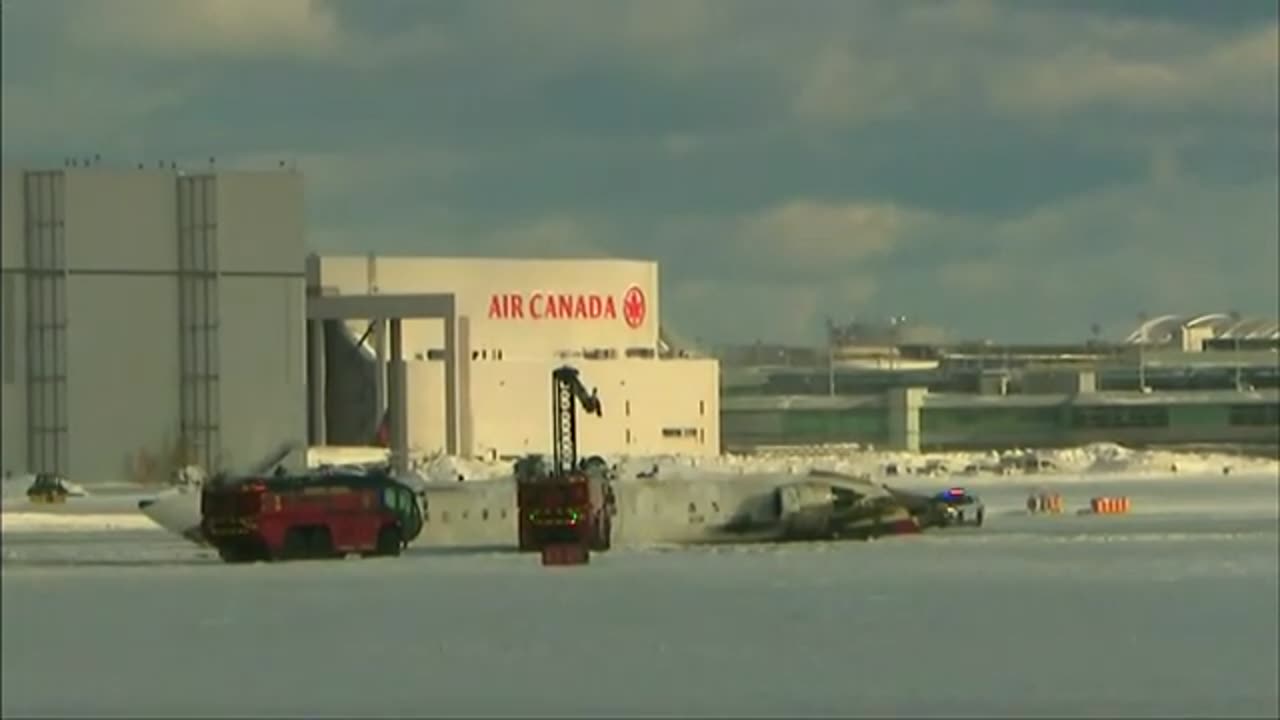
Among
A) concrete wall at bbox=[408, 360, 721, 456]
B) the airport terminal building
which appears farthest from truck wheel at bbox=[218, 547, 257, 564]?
concrete wall at bbox=[408, 360, 721, 456]

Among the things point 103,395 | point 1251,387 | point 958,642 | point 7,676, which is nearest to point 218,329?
point 103,395

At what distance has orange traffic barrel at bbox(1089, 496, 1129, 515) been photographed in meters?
34.8

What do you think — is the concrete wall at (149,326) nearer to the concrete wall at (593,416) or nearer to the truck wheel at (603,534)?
the truck wheel at (603,534)

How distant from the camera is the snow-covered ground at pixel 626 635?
11688 millimetres

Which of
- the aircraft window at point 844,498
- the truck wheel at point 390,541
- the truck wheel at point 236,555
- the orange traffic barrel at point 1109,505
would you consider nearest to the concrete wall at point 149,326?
the truck wheel at point 236,555

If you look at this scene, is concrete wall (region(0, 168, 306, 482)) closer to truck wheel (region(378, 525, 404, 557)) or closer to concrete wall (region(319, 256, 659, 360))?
truck wheel (region(378, 525, 404, 557))

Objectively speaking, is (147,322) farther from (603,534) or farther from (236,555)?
(603,534)

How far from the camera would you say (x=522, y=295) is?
6431cm

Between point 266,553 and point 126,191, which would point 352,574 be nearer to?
point 266,553

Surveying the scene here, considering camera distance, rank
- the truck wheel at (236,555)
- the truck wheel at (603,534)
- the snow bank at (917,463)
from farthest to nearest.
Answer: the snow bank at (917,463) → the truck wheel at (603,534) → the truck wheel at (236,555)

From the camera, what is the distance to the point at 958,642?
16.4 m

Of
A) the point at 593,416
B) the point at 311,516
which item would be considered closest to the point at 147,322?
the point at 311,516

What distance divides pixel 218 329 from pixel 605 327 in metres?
55.4

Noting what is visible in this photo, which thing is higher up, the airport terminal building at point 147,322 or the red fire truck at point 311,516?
the airport terminal building at point 147,322
